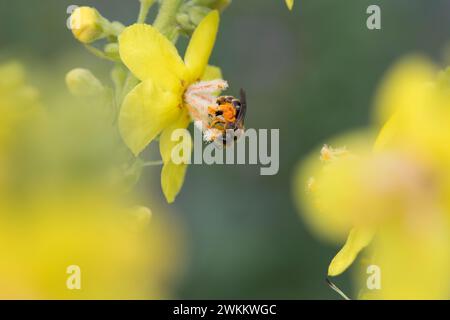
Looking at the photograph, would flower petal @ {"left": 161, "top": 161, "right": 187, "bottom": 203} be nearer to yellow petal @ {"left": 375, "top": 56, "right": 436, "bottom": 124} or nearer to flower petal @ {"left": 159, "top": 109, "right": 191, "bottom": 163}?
flower petal @ {"left": 159, "top": 109, "right": 191, "bottom": 163}

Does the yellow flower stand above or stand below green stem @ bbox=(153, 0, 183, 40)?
below

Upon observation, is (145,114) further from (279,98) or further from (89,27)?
(279,98)

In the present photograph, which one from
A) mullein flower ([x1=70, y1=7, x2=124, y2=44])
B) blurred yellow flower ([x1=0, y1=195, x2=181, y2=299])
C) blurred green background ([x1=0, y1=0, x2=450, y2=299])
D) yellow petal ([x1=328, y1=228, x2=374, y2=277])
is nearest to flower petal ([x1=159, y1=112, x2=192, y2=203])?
mullein flower ([x1=70, y1=7, x2=124, y2=44])

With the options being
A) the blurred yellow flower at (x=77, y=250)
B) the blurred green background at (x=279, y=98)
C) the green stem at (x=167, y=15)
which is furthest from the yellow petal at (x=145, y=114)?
the blurred green background at (x=279, y=98)

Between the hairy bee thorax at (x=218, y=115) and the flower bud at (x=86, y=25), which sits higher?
the flower bud at (x=86, y=25)

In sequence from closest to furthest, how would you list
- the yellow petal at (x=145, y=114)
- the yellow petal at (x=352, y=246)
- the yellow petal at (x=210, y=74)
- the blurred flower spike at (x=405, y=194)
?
the blurred flower spike at (x=405, y=194), the yellow petal at (x=352, y=246), the yellow petal at (x=145, y=114), the yellow petal at (x=210, y=74)

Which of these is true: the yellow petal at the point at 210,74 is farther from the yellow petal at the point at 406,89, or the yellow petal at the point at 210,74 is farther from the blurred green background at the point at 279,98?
the blurred green background at the point at 279,98

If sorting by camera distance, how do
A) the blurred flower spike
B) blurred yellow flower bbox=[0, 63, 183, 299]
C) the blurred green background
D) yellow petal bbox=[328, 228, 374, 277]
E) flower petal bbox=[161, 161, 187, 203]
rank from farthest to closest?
the blurred green background, flower petal bbox=[161, 161, 187, 203], yellow petal bbox=[328, 228, 374, 277], the blurred flower spike, blurred yellow flower bbox=[0, 63, 183, 299]
